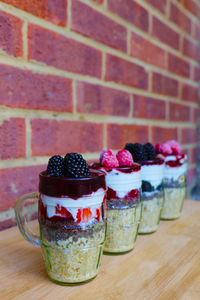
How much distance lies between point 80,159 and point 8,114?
0.32 metres

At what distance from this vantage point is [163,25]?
130 cm

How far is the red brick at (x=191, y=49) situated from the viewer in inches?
59.3

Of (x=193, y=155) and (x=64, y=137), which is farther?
(x=193, y=155)

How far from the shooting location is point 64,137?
33.9 inches

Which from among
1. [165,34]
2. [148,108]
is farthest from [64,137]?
[165,34]

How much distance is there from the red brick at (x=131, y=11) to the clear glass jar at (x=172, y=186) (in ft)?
1.73

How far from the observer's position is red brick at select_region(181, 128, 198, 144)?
60.6 inches

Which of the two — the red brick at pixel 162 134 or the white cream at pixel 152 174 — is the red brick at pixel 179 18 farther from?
the white cream at pixel 152 174

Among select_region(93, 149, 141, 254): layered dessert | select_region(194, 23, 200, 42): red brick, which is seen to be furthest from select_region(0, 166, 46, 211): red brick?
select_region(194, 23, 200, 42): red brick

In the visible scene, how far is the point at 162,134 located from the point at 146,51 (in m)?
0.35

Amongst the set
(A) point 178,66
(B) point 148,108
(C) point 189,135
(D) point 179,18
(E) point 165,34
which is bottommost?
(C) point 189,135

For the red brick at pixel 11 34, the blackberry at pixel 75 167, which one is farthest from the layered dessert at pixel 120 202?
the red brick at pixel 11 34

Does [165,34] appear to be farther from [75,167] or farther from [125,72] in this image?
[75,167]

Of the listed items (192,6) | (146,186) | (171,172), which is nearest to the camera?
(146,186)
